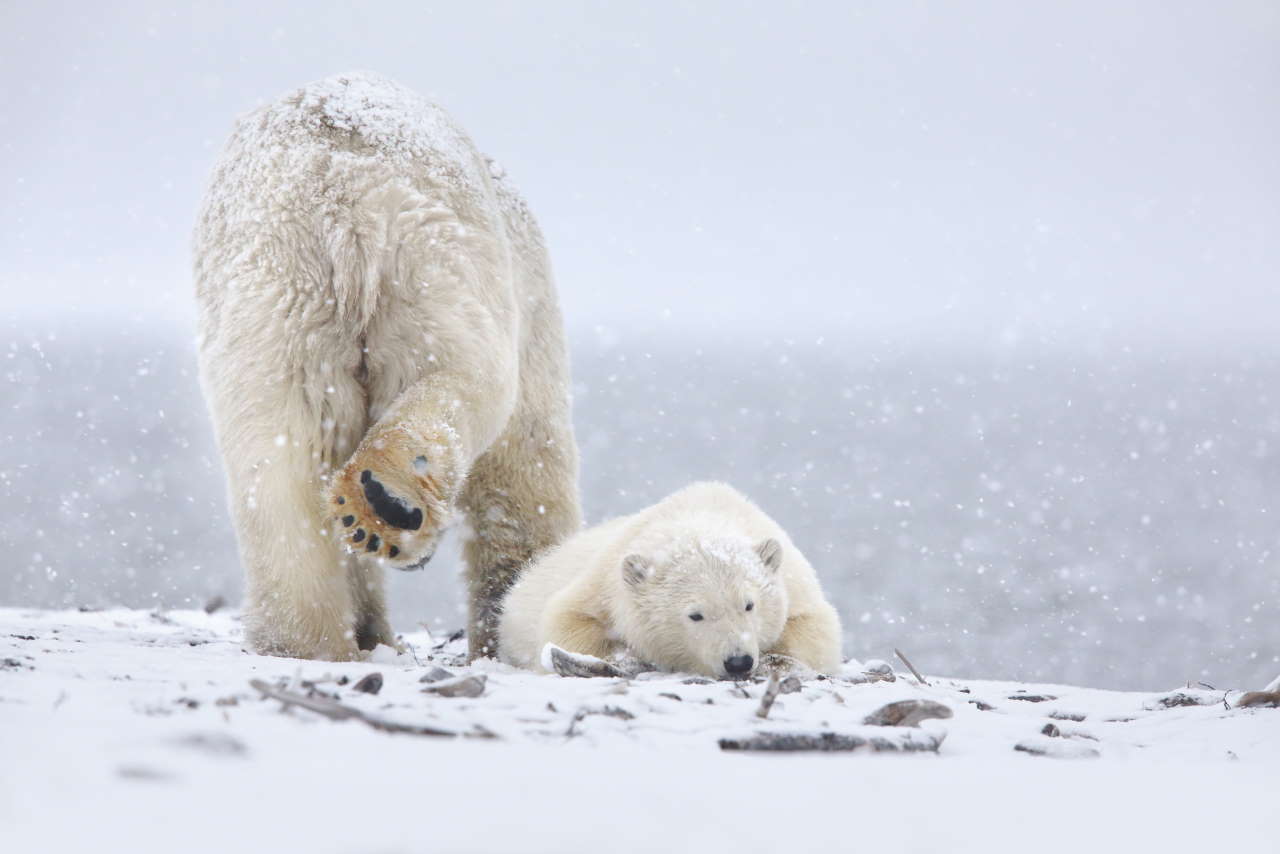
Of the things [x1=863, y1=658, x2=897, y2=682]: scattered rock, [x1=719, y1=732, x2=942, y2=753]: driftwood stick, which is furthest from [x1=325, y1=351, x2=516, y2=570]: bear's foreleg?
[x1=863, y1=658, x2=897, y2=682]: scattered rock

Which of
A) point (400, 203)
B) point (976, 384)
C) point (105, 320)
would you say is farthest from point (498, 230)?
point (105, 320)

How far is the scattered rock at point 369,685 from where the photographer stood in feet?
9.45

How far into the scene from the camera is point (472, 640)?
5719mm

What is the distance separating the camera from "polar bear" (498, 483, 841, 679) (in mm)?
4312

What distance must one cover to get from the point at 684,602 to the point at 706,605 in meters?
0.09

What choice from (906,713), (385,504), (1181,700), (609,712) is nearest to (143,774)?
(609,712)

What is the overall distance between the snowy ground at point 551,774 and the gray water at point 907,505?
2.54 metres

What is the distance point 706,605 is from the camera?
14.1 ft

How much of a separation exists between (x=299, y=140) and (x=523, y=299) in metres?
1.35

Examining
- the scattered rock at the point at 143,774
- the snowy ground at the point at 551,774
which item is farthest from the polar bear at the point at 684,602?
the scattered rock at the point at 143,774

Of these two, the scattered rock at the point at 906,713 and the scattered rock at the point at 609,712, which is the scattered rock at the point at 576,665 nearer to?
the scattered rock at the point at 609,712

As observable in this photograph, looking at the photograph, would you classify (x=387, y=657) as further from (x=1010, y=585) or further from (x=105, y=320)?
(x=105, y=320)

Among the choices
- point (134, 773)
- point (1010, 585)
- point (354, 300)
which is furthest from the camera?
point (1010, 585)

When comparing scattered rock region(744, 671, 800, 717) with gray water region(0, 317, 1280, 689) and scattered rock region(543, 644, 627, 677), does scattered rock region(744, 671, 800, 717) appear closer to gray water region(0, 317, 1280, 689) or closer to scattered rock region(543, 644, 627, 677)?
scattered rock region(543, 644, 627, 677)
